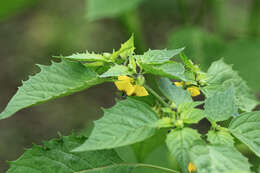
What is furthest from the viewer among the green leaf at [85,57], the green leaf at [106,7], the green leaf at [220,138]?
the green leaf at [106,7]

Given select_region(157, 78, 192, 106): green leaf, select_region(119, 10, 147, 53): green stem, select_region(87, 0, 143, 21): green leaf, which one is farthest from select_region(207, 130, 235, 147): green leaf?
select_region(119, 10, 147, 53): green stem

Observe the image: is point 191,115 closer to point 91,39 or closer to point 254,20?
point 254,20

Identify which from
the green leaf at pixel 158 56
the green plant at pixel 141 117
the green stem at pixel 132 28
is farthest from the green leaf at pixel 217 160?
the green stem at pixel 132 28

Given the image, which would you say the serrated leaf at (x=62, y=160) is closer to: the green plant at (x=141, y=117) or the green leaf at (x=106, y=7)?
the green plant at (x=141, y=117)

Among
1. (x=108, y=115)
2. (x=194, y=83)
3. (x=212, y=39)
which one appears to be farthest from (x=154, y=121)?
(x=212, y=39)

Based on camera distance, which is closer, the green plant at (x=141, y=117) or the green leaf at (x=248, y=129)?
the green plant at (x=141, y=117)

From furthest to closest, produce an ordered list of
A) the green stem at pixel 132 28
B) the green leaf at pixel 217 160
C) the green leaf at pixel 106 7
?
the green stem at pixel 132 28 → the green leaf at pixel 106 7 → the green leaf at pixel 217 160

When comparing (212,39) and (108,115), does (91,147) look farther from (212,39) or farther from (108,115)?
(212,39)

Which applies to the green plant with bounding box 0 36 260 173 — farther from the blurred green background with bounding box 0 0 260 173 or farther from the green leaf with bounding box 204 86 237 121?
the blurred green background with bounding box 0 0 260 173
